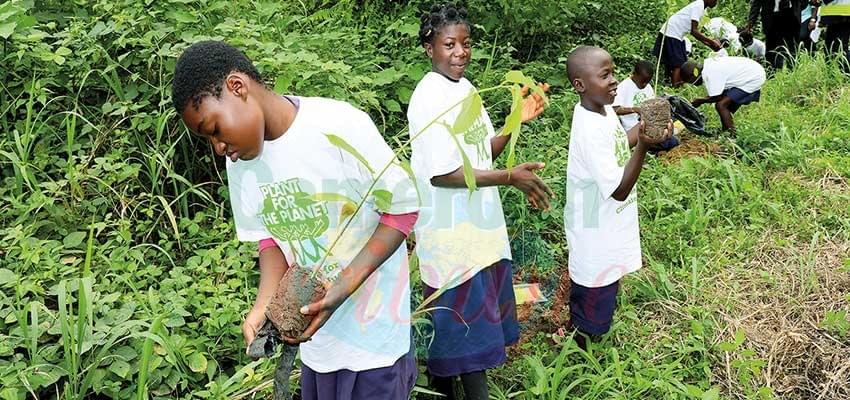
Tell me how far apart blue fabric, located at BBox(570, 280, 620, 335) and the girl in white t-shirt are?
→ 0.40m

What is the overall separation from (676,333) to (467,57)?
54.8 inches

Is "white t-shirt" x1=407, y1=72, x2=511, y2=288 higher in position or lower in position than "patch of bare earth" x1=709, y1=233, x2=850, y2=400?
higher

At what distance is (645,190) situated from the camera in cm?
375

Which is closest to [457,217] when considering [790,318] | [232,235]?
[232,235]

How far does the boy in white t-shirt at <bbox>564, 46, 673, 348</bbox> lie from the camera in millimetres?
2270

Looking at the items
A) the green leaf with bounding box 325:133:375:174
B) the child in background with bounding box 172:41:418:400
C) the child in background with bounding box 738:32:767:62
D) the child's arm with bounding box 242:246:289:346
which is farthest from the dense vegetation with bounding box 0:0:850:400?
the child in background with bounding box 738:32:767:62

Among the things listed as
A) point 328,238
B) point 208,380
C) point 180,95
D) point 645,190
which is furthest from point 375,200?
point 645,190

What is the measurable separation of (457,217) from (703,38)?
13.7 ft

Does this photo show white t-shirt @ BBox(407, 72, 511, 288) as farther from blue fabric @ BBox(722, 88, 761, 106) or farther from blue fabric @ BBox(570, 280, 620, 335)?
blue fabric @ BBox(722, 88, 761, 106)

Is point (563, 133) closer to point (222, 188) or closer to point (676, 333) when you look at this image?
point (676, 333)

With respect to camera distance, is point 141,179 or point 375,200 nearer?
point 375,200

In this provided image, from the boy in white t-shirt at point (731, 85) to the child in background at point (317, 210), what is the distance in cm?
356

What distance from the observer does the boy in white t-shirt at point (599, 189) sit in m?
2.27

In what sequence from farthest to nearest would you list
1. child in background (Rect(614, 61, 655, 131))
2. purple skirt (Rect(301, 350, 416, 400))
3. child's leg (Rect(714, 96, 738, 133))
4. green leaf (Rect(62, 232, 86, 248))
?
child's leg (Rect(714, 96, 738, 133)) < child in background (Rect(614, 61, 655, 131)) < green leaf (Rect(62, 232, 86, 248)) < purple skirt (Rect(301, 350, 416, 400))
